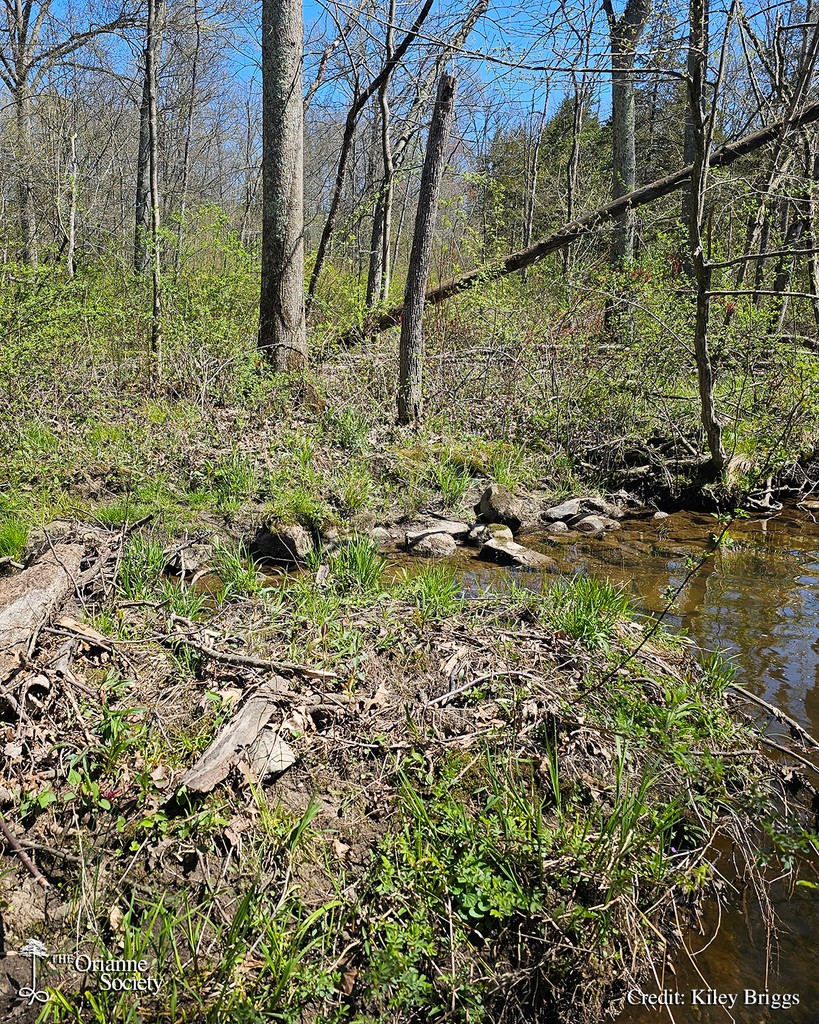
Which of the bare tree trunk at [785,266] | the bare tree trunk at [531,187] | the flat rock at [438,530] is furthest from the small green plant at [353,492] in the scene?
the bare tree trunk at [531,187]

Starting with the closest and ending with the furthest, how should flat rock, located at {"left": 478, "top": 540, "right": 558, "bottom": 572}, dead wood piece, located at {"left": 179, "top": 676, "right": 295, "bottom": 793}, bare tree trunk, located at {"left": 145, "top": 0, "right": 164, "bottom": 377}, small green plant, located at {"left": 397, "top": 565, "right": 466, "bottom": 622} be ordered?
dead wood piece, located at {"left": 179, "top": 676, "right": 295, "bottom": 793} → small green plant, located at {"left": 397, "top": 565, "right": 466, "bottom": 622} → flat rock, located at {"left": 478, "top": 540, "right": 558, "bottom": 572} → bare tree trunk, located at {"left": 145, "top": 0, "right": 164, "bottom": 377}

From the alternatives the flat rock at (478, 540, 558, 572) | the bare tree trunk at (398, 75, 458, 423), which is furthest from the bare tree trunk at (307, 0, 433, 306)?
the flat rock at (478, 540, 558, 572)

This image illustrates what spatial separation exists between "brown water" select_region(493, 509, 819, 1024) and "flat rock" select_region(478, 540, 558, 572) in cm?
17

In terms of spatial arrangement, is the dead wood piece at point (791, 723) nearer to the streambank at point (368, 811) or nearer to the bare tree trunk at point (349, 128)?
the streambank at point (368, 811)

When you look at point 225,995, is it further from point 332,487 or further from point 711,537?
point 711,537

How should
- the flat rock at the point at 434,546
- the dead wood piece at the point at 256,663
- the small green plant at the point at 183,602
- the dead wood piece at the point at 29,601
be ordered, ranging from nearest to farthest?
the dead wood piece at the point at 29,601
the dead wood piece at the point at 256,663
the small green plant at the point at 183,602
the flat rock at the point at 434,546

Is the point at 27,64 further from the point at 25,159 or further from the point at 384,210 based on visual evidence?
the point at 384,210

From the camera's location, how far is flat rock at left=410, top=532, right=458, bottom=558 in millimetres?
6250

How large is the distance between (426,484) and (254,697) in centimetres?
460

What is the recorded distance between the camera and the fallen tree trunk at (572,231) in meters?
7.71

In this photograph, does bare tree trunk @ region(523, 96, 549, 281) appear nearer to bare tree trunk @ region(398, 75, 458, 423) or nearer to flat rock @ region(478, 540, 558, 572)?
bare tree trunk @ region(398, 75, 458, 423)

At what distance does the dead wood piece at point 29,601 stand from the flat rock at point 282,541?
188 cm

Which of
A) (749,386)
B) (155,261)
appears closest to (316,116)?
(155,261)

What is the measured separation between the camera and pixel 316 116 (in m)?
16.9
